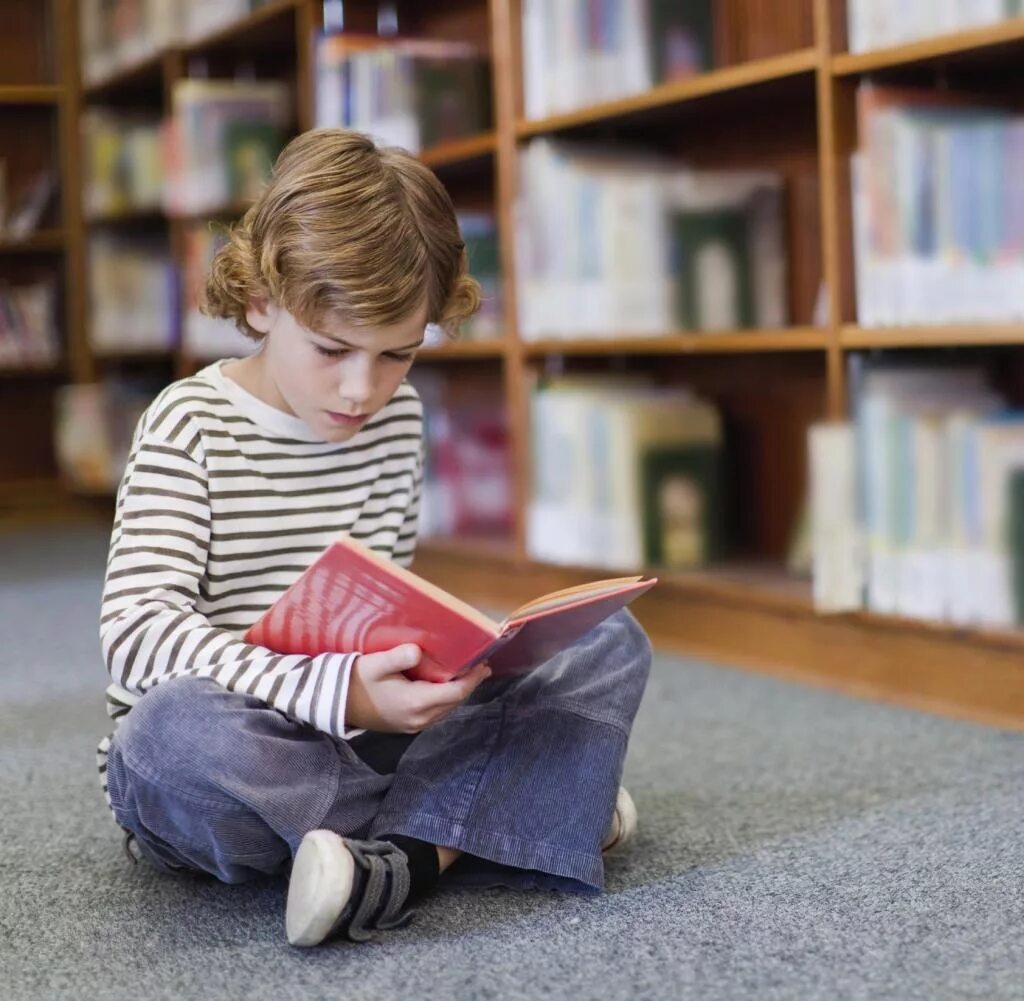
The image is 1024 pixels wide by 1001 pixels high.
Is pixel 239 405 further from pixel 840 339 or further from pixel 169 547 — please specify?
pixel 840 339

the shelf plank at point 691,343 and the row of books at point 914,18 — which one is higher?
the row of books at point 914,18

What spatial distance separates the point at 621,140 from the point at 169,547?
1.44 m

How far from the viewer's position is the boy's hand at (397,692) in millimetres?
990

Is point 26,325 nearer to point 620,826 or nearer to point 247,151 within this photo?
point 247,151

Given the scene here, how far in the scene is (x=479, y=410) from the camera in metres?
2.64

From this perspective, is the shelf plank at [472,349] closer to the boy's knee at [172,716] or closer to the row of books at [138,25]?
the row of books at [138,25]

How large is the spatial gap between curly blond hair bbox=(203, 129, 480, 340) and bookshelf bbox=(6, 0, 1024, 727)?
2.29 feet

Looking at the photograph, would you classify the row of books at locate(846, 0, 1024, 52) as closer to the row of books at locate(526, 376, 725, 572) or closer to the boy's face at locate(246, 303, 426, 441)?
the row of books at locate(526, 376, 725, 572)

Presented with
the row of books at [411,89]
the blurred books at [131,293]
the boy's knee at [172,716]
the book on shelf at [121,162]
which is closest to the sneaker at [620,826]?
the boy's knee at [172,716]

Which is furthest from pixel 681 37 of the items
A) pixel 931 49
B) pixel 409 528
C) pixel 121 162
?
pixel 121 162

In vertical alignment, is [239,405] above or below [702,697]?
above

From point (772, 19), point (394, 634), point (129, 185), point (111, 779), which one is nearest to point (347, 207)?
point (394, 634)

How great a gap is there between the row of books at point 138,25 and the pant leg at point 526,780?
89.2 inches

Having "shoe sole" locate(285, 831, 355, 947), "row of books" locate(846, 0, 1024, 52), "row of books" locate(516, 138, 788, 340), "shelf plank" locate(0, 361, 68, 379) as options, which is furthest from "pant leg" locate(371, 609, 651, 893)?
"shelf plank" locate(0, 361, 68, 379)
